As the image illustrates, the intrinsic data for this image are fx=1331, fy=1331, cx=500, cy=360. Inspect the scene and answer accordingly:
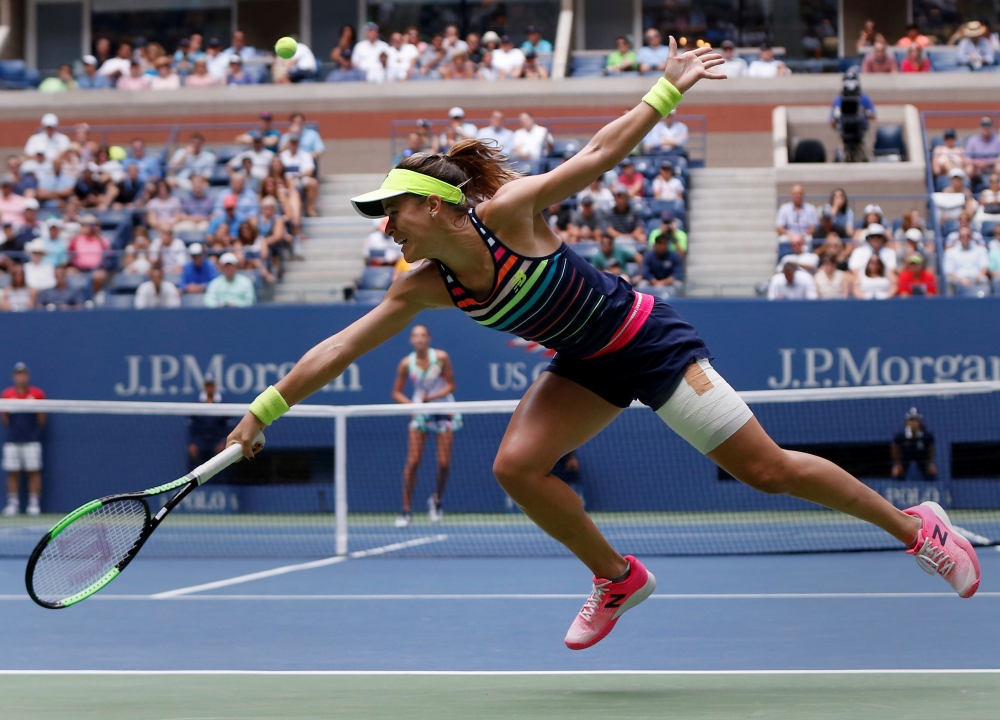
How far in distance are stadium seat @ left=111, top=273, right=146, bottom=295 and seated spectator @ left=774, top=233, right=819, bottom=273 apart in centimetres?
653

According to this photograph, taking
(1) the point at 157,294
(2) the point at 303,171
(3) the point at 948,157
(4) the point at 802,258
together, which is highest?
(3) the point at 948,157

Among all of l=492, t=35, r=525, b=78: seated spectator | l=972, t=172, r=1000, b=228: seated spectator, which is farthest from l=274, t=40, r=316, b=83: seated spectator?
l=972, t=172, r=1000, b=228: seated spectator

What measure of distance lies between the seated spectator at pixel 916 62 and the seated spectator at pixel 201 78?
388 inches

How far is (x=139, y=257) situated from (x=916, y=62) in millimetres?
11557

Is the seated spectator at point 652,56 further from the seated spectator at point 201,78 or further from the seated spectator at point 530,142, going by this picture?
the seated spectator at point 201,78

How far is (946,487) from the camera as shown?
11055 mm

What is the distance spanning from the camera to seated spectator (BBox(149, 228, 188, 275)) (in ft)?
45.7

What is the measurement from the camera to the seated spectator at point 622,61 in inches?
774

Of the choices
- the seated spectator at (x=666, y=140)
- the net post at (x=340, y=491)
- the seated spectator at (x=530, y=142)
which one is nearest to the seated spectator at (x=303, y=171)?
the seated spectator at (x=530, y=142)

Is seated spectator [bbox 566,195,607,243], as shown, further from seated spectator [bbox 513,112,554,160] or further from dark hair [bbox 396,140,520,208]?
dark hair [bbox 396,140,520,208]

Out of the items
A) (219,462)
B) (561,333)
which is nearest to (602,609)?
(561,333)

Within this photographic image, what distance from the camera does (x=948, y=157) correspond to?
50.8ft

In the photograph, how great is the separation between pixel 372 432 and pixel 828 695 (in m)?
7.73

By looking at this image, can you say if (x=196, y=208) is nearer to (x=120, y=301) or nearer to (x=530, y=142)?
(x=120, y=301)
